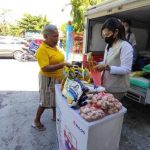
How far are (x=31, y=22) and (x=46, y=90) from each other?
98.7 feet

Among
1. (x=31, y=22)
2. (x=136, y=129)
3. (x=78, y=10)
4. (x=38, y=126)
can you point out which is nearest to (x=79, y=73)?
(x=38, y=126)

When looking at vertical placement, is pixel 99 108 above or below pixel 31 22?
below

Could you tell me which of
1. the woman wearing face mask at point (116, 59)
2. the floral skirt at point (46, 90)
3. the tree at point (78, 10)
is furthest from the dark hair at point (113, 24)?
the tree at point (78, 10)

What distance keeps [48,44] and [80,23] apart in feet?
38.0

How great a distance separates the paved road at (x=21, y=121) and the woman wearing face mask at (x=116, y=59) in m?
1.22

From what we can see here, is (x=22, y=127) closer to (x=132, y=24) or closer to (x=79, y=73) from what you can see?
(x=79, y=73)

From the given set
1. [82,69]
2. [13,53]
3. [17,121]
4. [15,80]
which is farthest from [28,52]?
[82,69]

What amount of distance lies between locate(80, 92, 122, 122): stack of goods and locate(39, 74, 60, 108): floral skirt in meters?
1.21

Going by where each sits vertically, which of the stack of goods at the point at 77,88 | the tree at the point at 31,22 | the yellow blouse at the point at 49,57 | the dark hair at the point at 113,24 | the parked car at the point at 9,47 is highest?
the tree at the point at 31,22

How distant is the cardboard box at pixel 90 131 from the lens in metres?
1.53

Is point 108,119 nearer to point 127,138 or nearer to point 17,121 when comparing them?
point 127,138

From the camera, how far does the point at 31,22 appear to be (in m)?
31.1

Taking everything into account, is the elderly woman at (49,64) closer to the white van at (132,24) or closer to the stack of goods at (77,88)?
the stack of goods at (77,88)

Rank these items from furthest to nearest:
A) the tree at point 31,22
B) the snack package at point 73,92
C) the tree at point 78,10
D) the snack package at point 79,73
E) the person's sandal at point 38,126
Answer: the tree at point 31,22, the tree at point 78,10, the person's sandal at point 38,126, the snack package at point 79,73, the snack package at point 73,92
